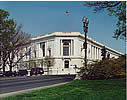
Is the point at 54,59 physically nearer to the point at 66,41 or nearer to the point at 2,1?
the point at 66,41

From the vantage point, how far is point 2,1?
1033 cm

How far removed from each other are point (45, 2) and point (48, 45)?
55.4 meters

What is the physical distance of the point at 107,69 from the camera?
17688 millimetres

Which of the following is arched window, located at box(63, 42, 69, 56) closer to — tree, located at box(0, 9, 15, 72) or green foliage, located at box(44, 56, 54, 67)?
green foliage, located at box(44, 56, 54, 67)

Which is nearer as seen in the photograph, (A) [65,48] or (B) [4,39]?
(B) [4,39]

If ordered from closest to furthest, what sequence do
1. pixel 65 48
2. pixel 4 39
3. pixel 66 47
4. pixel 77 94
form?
pixel 77 94 < pixel 4 39 < pixel 65 48 < pixel 66 47

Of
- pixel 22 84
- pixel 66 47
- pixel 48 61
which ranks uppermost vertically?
pixel 66 47

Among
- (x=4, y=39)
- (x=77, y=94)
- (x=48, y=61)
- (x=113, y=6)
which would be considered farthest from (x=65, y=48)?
(x=77, y=94)

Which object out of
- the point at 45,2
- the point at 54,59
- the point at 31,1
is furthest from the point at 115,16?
the point at 54,59

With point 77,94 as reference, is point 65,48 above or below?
above

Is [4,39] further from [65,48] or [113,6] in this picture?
[65,48]

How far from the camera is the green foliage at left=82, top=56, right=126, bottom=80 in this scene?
57.3 ft

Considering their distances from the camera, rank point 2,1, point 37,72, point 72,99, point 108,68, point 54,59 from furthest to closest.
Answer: point 54,59 < point 37,72 < point 108,68 < point 2,1 < point 72,99

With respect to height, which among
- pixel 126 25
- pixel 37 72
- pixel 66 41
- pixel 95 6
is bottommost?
pixel 37 72
